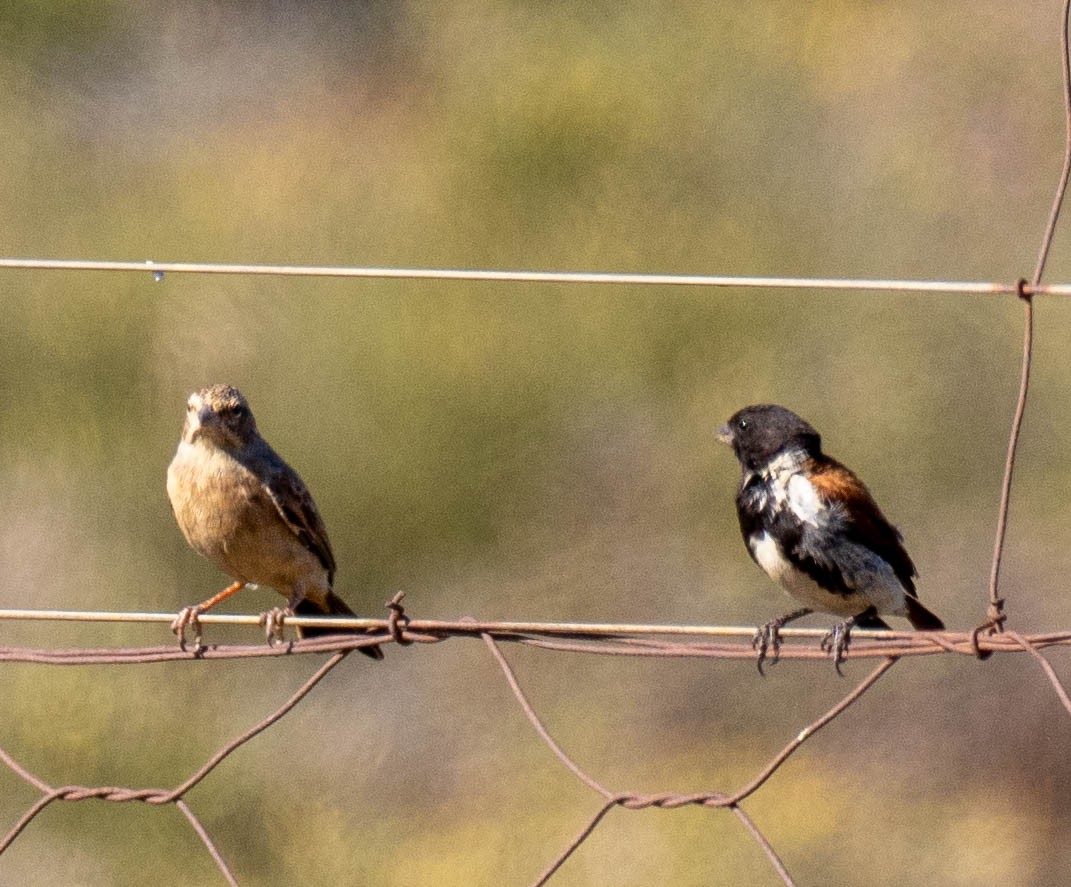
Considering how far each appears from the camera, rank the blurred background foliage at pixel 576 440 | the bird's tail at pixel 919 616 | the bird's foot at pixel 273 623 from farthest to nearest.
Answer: the blurred background foliage at pixel 576 440
the bird's tail at pixel 919 616
the bird's foot at pixel 273 623

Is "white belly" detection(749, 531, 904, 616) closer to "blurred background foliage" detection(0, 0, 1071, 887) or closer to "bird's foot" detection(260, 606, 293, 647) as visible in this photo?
"bird's foot" detection(260, 606, 293, 647)

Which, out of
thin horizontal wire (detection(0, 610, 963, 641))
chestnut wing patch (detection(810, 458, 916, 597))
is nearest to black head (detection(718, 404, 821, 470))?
chestnut wing patch (detection(810, 458, 916, 597))

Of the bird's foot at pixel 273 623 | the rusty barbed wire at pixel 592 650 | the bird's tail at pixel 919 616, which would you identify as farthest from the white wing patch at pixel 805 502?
the rusty barbed wire at pixel 592 650

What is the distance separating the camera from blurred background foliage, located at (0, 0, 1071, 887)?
510 inches

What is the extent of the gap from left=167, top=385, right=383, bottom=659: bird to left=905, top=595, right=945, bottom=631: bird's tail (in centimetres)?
204

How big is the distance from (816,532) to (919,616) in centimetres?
64

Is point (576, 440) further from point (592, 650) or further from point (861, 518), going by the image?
point (592, 650)

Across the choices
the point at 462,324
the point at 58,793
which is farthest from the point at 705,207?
the point at 58,793

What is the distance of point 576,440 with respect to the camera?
14.4 meters

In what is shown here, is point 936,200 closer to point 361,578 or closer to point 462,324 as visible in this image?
point 462,324

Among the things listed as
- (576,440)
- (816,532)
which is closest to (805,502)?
(816,532)

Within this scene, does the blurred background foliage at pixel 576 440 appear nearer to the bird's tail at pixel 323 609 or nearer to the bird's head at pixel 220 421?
the bird's tail at pixel 323 609

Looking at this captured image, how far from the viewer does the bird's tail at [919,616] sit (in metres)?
6.93

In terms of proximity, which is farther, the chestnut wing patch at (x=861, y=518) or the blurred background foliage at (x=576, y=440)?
the blurred background foliage at (x=576, y=440)
